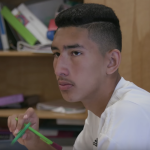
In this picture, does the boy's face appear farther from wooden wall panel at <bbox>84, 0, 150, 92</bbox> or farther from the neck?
wooden wall panel at <bbox>84, 0, 150, 92</bbox>

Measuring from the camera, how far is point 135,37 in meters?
1.27

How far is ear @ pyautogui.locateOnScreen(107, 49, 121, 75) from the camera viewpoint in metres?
0.82

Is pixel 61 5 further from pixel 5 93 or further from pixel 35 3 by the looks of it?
pixel 5 93

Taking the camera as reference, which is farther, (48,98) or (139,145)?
(48,98)

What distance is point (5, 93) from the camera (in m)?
1.82

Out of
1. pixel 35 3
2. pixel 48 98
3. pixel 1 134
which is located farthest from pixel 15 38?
pixel 1 134

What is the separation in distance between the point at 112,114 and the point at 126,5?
0.82 meters

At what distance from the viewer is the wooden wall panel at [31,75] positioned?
1.78 metres

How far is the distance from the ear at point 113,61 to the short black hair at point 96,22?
0.03 m

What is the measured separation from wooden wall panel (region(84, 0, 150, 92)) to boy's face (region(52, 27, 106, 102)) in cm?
51

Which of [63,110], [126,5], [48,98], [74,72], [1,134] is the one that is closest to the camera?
[74,72]

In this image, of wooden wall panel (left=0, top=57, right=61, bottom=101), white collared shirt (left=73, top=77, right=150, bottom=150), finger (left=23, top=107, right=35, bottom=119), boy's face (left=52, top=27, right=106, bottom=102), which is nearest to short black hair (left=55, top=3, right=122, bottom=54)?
boy's face (left=52, top=27, right=106, bottom=102)

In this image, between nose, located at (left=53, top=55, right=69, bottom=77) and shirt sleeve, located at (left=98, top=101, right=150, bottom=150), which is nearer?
shirt sleeve, located at (left=98, top=101, right=150, bottom=150)

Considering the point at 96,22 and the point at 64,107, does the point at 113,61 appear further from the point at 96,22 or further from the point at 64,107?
the point at 64,107
